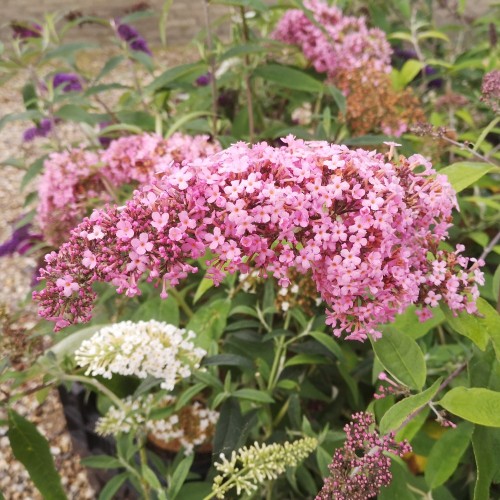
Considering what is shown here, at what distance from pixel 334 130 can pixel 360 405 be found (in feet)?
2.27

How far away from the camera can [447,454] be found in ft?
3.30

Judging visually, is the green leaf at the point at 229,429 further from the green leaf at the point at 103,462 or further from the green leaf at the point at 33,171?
the green leaf at the point at 33,171

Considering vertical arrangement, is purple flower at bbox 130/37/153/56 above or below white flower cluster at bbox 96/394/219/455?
above

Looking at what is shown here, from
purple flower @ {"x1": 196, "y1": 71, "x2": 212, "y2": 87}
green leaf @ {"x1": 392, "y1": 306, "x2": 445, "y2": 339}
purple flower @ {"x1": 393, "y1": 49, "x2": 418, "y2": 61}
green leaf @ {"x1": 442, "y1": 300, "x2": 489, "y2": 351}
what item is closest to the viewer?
green leaf @ {"x1": 442, "y1": 300, "x2": 489, "y2": 351}

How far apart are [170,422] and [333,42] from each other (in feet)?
3.47

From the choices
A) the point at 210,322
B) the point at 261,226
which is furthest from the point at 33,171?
the point at 261,226

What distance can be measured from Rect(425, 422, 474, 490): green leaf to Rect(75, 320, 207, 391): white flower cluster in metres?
0.44

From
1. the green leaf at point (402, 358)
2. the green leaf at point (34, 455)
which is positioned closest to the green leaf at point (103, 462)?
the green leaf at point (34, 455)

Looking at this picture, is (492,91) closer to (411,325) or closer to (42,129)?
(411,325)

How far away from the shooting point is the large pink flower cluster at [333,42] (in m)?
1.62

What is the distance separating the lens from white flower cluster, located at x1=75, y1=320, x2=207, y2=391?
98cm

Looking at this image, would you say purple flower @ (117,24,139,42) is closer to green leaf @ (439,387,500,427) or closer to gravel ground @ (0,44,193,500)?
gravel ground @ (0,44,193,500)

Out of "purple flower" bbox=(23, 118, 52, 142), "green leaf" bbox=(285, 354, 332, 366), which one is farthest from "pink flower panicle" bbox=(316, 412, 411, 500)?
"purple flower" bbox=(23, 118, 52, 142)

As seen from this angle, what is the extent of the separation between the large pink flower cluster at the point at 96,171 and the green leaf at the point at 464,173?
0.56 metres
